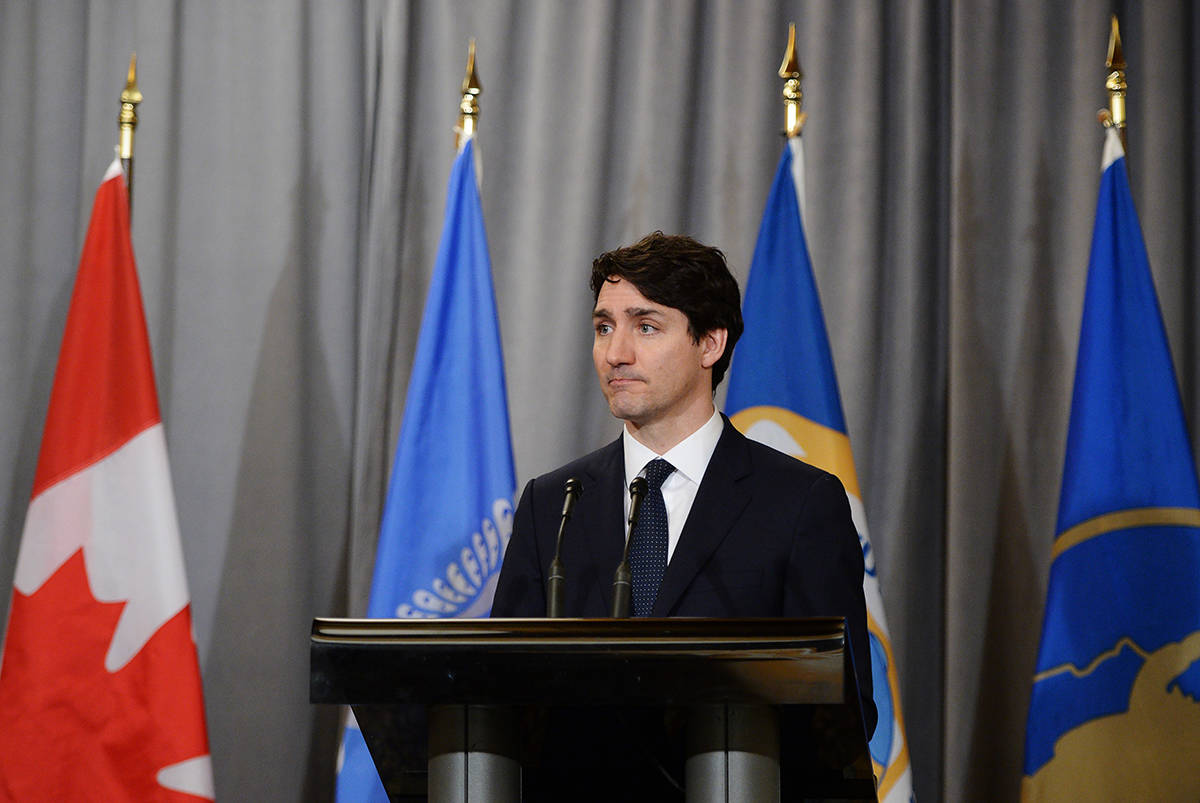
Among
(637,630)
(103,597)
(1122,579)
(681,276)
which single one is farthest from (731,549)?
(103,597)

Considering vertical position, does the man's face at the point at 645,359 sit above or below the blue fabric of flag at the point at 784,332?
below

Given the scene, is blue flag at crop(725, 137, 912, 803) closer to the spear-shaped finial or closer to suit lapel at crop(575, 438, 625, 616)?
the spear-shaped finial

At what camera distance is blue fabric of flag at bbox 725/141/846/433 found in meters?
3.28

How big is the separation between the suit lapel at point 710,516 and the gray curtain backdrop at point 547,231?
1.72 meters

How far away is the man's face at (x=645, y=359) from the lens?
2109mm

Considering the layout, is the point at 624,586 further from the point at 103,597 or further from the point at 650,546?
the point at 103,597

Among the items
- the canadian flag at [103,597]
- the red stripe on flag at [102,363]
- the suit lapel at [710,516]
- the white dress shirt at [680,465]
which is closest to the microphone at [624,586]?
the suit lapel at [710,516]

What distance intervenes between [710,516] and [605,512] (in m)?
0.19

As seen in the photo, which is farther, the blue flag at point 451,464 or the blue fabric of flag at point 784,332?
→ the blue fabric of flag at point 784,332

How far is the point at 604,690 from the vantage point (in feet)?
4.26

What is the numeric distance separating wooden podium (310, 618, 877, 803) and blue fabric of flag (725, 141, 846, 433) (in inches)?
73.0

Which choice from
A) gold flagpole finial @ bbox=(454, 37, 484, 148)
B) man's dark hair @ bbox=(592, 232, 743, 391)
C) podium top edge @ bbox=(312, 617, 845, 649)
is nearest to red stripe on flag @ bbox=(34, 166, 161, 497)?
gold flagpole finial @ bbox=(454, 37, 484, 148)

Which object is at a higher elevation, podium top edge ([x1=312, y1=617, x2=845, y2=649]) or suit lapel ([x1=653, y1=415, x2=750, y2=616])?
suit lapel ([x1=653, y1=415, x2=750, y2=616])

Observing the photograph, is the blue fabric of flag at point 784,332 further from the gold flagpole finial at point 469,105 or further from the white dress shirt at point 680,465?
the white dress shirt at point 680,465
